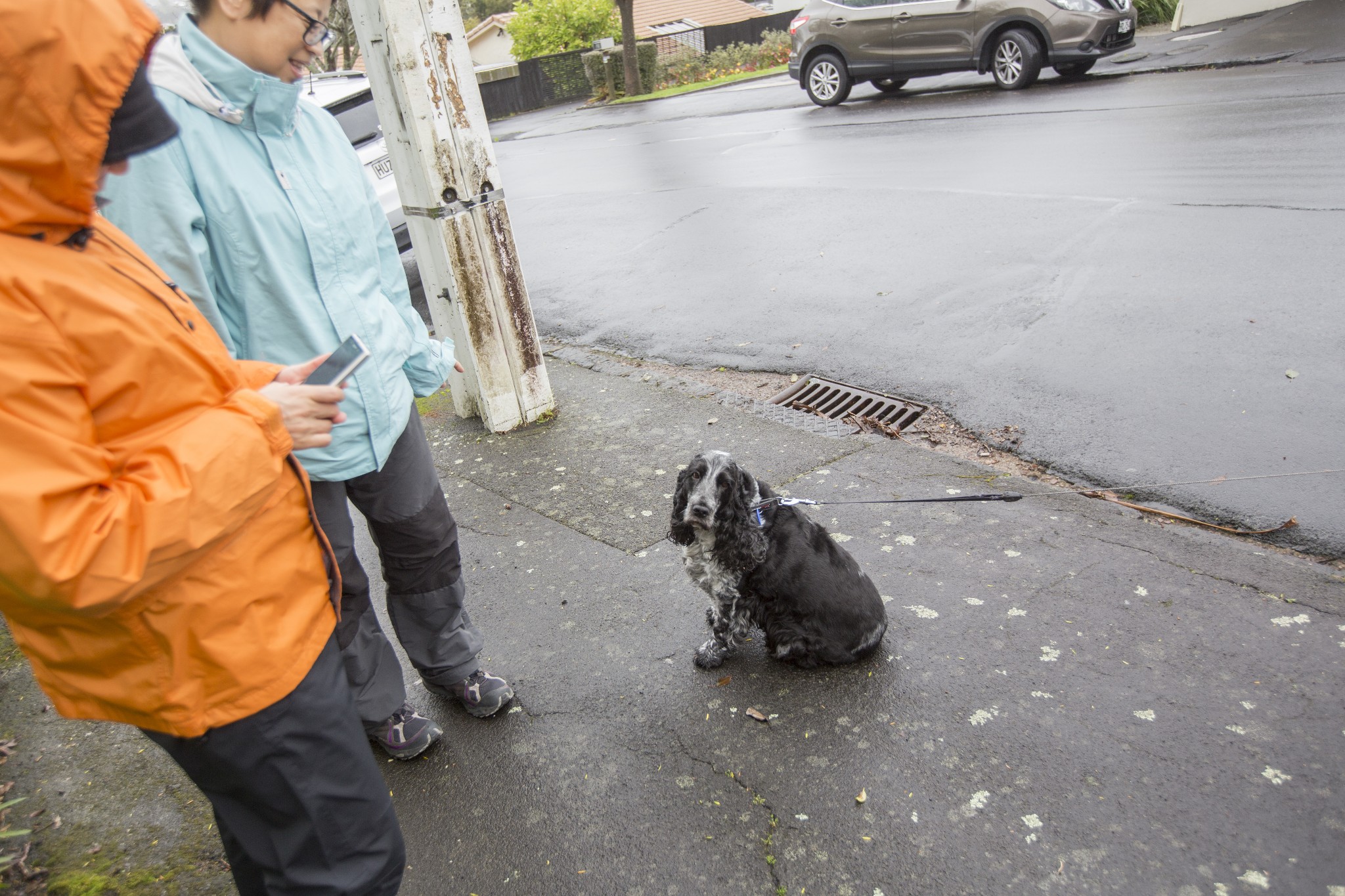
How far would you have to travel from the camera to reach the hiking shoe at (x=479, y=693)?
3.13m

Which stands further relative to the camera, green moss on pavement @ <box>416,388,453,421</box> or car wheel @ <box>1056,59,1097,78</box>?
car wheel @ <box>1056,59,1097,78</box>

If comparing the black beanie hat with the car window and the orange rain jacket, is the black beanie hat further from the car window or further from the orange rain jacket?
the car window

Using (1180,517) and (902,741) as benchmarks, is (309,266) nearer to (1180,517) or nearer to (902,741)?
(902,741)

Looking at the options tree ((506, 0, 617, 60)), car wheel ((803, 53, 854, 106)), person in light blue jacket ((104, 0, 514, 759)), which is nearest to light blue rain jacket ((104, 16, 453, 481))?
person in light blue jacket ((104, 0, 514, 759))

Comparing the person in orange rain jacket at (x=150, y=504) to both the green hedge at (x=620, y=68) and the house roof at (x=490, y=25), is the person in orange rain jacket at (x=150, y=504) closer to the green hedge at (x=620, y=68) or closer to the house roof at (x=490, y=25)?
the green hedge at (x=620, y=68)

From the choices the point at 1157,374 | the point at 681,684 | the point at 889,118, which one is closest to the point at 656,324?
the point at 1157,374

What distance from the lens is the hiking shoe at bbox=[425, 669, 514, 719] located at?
10.3 ft

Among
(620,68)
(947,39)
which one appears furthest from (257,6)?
(620,68)

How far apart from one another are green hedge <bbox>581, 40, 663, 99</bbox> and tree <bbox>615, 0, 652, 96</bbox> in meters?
0.27

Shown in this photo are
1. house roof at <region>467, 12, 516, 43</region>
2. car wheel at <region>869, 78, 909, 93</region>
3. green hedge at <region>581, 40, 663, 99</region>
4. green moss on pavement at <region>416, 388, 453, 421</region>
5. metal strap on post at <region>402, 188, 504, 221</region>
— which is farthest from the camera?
house roof at <region>467, 12, 516, 43</region>

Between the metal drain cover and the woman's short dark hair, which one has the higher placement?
the woman's short dark hair

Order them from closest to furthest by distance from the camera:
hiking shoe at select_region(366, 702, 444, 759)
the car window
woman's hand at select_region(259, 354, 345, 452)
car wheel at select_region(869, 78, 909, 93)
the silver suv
A: woman's hand at select_region(259, 354, 345, 452)
hiking shoe at select_region(366, 702, 444, 759)
the car window
the silver suv
car wheel at select_region(869, 78, 909, 93)

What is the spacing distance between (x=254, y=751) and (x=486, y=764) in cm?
139

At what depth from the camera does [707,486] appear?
307 centimetres
